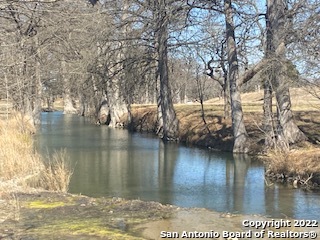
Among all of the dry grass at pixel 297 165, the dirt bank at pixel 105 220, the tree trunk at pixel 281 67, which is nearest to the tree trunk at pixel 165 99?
the tree trunk at pixel 281 67

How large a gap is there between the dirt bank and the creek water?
8.10 feet

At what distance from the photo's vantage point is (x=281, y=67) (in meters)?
17.2

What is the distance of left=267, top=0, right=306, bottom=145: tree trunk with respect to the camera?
17.5m

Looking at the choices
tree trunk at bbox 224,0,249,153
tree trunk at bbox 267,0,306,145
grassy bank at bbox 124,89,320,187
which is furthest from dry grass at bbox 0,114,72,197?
tree trunk at bbox 224,0,249,153

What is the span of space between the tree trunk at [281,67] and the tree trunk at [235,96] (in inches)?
88.9

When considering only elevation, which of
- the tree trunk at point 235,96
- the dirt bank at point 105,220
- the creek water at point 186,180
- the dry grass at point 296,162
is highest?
the tree trunk at point 235,96

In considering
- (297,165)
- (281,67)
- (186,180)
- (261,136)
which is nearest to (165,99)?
(261,136)

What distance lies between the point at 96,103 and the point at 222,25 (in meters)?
27.1

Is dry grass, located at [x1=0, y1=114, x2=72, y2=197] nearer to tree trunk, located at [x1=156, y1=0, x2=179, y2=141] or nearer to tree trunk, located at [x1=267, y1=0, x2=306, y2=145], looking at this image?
tree trunk, located at [x1=267, y1=0, x2=306, y2=145]

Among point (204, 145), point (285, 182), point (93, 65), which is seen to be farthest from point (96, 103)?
point (285, 182)

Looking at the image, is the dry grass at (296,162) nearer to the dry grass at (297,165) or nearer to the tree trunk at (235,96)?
the dry grass at (297,165)

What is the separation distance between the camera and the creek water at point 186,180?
11.1 meters

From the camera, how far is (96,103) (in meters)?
48.5

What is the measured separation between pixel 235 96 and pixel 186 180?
762 centimetres
